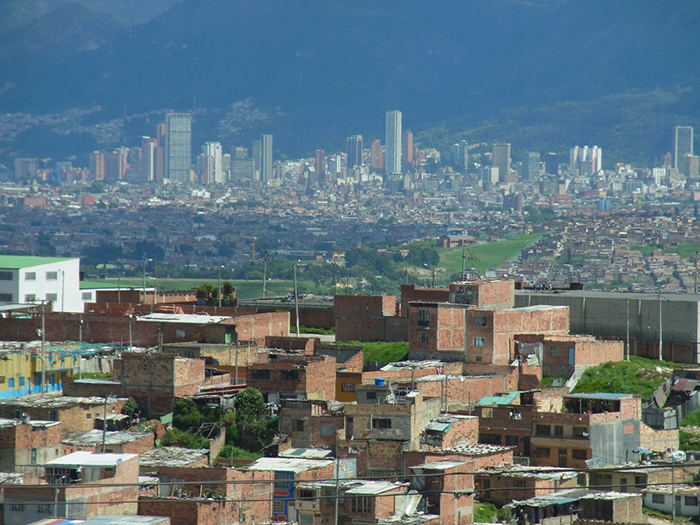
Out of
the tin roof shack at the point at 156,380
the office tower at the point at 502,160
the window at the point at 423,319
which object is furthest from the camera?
the office tower at the point at 502,160

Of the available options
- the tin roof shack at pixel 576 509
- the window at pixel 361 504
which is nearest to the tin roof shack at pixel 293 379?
the tin roof shack at pixel 576 509

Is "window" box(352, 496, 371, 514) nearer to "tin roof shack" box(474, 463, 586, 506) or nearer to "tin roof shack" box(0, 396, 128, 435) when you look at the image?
"tin roof shack" box(474, 463, 586, 506)

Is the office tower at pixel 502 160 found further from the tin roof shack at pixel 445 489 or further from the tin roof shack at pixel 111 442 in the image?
the tin roof shack at pixel 445 489

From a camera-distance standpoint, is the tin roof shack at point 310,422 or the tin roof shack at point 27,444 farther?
the tin roof shack at point 310,422

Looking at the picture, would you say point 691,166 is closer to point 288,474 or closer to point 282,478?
point 288,474

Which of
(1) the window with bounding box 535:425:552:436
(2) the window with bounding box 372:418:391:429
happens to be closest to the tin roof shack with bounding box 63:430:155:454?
(2) the window with bounding box 372:418:391:429

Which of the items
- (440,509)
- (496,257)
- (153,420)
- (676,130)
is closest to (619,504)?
(440,509)

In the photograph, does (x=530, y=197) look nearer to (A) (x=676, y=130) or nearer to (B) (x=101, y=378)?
(A) (x=676, y=130)

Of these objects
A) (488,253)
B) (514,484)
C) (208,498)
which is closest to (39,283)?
(514,484)

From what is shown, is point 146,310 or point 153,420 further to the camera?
point 146,310
